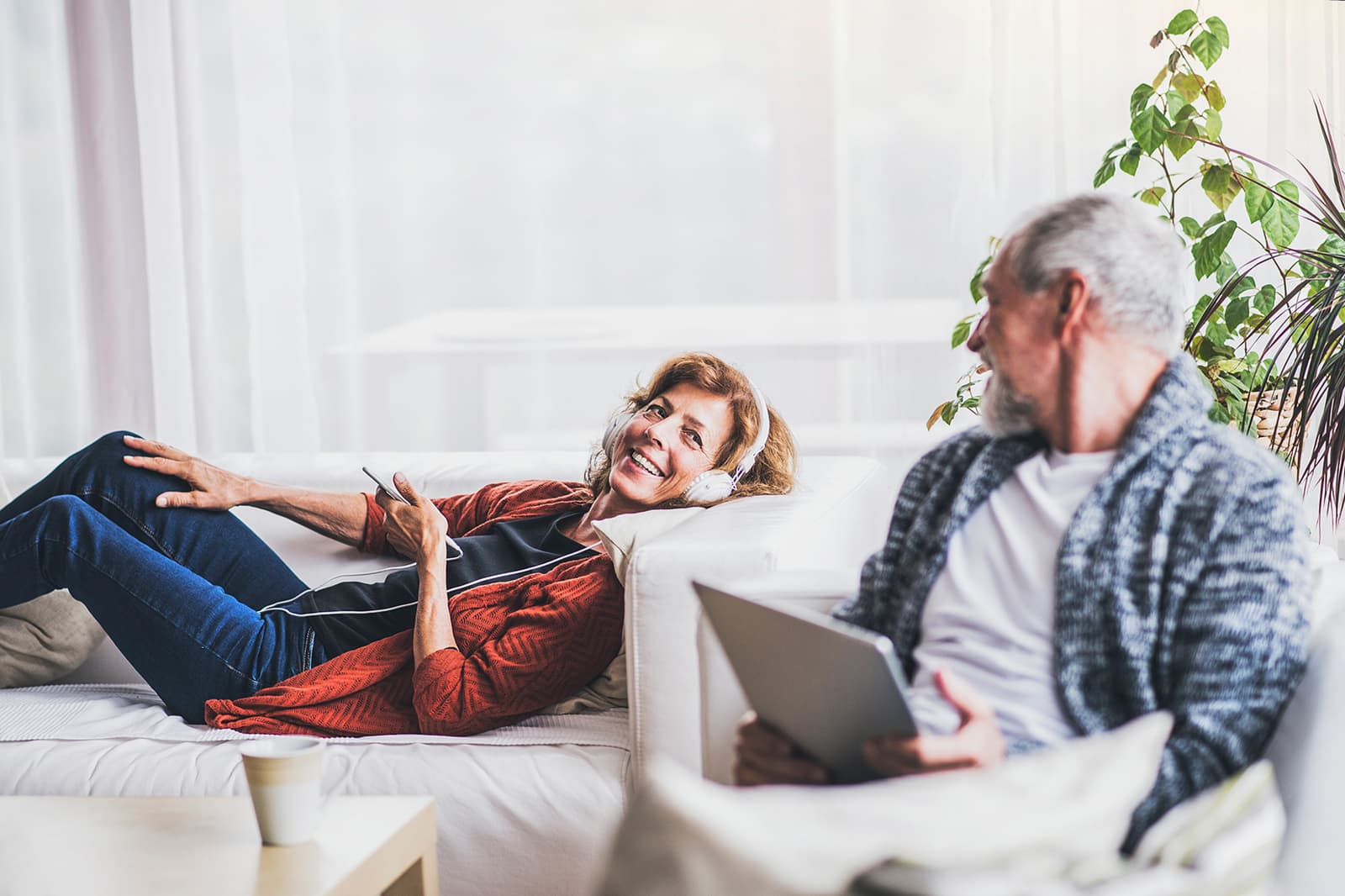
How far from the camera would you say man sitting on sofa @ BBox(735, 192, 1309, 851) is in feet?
3.67

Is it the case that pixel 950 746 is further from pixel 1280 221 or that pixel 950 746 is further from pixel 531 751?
pixel 1280 221

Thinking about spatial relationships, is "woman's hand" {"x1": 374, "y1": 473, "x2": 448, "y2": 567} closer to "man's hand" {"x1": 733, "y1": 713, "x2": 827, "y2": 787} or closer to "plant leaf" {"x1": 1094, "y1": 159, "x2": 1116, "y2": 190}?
"man's hand" {"x1": 733, "y1": 713, "x2": 827, "y2": 787}

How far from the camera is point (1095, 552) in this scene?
4.00ft

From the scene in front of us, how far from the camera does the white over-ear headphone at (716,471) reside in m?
2.04

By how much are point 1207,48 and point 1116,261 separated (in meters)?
1.52

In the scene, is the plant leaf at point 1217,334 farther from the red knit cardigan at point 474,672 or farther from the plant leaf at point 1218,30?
the red knit cardigan at point 474,672

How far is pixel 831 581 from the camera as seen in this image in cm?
156

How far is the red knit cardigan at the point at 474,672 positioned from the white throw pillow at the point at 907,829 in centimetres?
92

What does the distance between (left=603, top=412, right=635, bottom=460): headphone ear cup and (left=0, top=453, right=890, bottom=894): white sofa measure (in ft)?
→ 0.99

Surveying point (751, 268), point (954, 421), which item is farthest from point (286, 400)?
point (954, 421)

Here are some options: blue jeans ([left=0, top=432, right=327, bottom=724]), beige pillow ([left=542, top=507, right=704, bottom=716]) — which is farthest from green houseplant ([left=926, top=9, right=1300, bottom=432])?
blue jeans ([left=0, top=432, right=327, bottom=724])

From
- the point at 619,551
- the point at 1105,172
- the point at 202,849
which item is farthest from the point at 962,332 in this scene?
the point at 202,849

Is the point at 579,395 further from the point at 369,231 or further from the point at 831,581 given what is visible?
the point at 831,581

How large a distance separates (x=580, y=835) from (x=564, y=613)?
306 millimetres
